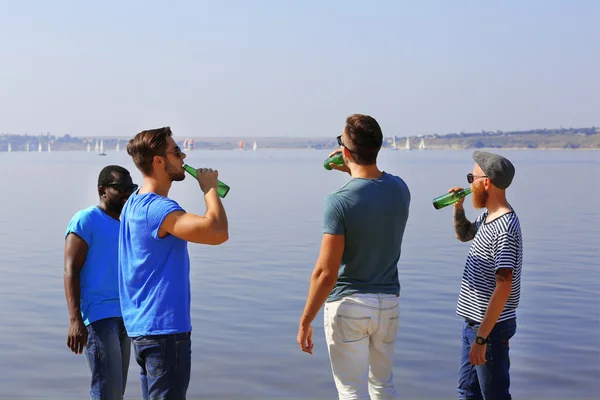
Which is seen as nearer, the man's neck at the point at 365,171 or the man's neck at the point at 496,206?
the man's neck at the point at 365,171

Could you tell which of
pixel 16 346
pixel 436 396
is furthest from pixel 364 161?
pixel 16 346

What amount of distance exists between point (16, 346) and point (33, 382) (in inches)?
63.9

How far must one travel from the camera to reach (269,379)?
8711 mm

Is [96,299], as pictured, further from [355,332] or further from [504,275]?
[504,275]

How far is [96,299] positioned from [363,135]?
1.73 meters

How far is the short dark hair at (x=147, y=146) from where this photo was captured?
424cm

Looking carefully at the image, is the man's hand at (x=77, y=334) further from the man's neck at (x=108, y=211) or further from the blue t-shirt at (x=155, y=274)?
the blue t-shirt at (x=155, y=274)

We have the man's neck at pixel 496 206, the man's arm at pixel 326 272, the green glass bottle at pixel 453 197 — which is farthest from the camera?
the green glass bottle at pixel 453 197

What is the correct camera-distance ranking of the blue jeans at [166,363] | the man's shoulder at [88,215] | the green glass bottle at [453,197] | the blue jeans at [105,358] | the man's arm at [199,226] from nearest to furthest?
the man's arm at [199,226] → the blue jeans at [166,363] → the blue jeans at [105,358] → the man's shoulder at [88,215] → the green glass bottle at [453,197]

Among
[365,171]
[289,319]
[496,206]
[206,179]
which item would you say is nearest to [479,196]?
[496,206]

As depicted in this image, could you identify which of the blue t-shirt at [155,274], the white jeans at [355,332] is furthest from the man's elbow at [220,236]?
the white jeans at [355,332]

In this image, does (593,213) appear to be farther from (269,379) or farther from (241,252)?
(269,379)

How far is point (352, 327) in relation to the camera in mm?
4461

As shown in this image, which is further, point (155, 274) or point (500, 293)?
point (500, 293)
